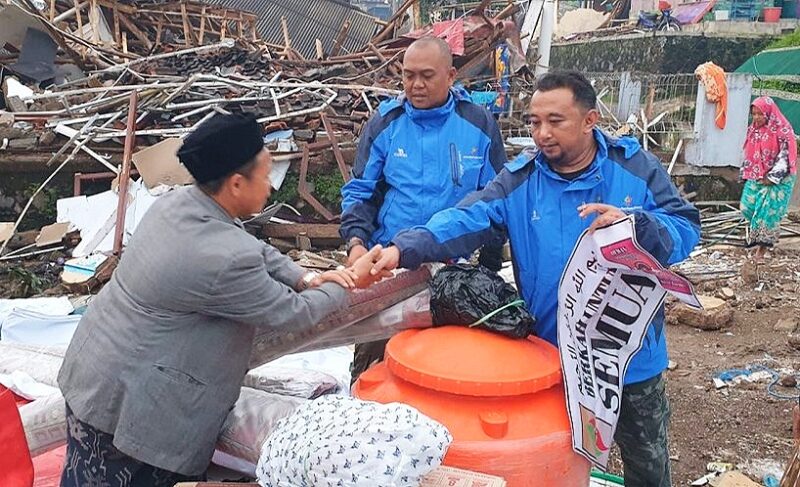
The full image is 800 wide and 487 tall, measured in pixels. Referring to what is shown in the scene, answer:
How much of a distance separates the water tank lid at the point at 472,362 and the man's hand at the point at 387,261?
0.24 m

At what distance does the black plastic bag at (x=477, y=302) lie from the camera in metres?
2.13

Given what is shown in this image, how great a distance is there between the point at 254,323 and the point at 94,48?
1110 centimetres

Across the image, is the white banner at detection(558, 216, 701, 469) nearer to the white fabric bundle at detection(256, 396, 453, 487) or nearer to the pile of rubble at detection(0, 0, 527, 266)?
the white fabric bundle at detection(256, 396, 453, 487)

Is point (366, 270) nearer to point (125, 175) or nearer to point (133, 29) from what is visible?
point (125, 175)

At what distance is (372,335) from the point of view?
8.26 ft

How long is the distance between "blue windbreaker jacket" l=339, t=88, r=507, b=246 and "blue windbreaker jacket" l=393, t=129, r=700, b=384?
61 centimetres

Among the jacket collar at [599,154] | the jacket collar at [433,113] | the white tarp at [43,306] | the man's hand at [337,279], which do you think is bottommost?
the white tarp at [43,306]

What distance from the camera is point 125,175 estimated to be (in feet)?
25.3

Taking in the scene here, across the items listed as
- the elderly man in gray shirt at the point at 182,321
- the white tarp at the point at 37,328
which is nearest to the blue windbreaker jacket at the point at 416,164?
the elderly man in gray shirt at the point at 182,321

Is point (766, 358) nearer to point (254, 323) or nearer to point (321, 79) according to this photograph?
point (254, 323)

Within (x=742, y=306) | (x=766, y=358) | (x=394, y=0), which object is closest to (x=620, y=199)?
(x=766, y=358)

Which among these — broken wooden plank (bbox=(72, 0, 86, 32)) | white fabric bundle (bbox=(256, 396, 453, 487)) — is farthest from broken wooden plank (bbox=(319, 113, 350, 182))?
white fabric bundle (bbox=(256, 396, 453, 487))

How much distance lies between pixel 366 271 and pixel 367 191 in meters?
0.99

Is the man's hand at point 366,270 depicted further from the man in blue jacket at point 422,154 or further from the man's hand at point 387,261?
the man in blue jacket at point 422,154
